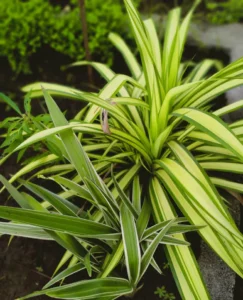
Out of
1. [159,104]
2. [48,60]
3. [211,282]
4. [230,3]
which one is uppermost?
[230,3]

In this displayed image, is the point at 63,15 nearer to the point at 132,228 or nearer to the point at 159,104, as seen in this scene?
the point at 159,104

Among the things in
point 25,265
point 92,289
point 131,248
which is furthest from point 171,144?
point 25,265

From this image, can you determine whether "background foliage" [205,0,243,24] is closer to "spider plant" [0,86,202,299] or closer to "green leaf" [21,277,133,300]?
"spider plant" [0,86,202,299]

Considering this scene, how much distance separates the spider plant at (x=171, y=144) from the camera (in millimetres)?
1295

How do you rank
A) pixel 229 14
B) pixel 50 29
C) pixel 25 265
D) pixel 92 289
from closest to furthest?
pixel 92 289
pixel 25 265
pixel 50 29
pixel 229 14

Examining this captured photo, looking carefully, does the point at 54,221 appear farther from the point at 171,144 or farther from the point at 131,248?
the point at 171,144

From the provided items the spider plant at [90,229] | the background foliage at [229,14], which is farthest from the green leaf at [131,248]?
the background foliage at [229,14]

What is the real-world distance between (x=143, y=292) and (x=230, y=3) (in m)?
1.71

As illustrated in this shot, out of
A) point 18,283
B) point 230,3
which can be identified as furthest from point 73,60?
point 18,283

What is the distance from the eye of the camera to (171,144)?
1510 mm

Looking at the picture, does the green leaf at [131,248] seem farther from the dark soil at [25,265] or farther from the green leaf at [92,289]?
the dark soil at [25,265]

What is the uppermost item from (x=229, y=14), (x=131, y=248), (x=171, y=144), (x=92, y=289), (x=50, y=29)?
(x=229, y=14)

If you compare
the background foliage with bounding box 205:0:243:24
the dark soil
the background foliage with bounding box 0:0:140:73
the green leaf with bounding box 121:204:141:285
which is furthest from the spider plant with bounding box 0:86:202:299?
the background foliage with bounding box 205:0:243:24

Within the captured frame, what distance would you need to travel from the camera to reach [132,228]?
1.30 meters
